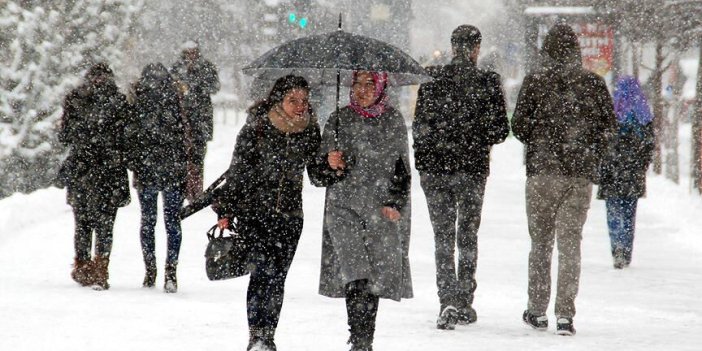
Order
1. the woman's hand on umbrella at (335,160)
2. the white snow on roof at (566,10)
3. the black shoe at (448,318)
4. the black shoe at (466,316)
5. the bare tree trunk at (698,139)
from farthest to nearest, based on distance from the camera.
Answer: the white snow on roof at (566,10) < the bare tree trunk at (698,139) < the black shoe at (466,316) < the black shoe at (448,318) < the woman's hand on umbrella at (335,160)

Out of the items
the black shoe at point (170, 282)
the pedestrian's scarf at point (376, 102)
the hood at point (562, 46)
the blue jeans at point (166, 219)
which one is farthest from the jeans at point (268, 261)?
the blue jeans at point (166, 219)

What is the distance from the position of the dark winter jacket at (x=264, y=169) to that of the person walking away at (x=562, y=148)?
1.82m

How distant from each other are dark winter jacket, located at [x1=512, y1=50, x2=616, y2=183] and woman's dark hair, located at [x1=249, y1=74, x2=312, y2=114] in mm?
1883

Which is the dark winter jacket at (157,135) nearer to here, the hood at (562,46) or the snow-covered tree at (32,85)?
the hood at (562,46)

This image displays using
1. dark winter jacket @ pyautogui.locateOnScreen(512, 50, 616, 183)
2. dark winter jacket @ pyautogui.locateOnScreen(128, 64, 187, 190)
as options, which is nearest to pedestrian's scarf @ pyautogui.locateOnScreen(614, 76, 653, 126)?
dark winter jacket @ pyautogui.locateOnScreen(512, 50, 616, 183)

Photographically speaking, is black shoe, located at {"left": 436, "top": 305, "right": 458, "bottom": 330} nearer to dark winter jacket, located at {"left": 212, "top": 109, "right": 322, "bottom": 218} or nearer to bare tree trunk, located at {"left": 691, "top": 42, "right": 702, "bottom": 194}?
dark winter jacket, located at {"left": 212, "top": 109, "right": 322, "bottom": 218}

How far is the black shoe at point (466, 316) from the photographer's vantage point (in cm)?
823

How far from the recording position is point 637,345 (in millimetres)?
7520

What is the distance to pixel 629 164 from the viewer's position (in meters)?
12.3

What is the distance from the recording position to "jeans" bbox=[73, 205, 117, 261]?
10297 millimetres

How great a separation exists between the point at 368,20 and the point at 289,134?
7865 centimetres

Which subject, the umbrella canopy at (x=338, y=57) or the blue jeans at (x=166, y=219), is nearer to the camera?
the umbrella canopy at (x=338, y=57)

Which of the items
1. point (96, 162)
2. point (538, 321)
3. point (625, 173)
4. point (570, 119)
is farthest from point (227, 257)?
point (625, 173)

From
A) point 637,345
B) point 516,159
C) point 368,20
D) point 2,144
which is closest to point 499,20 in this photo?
point 368,20
